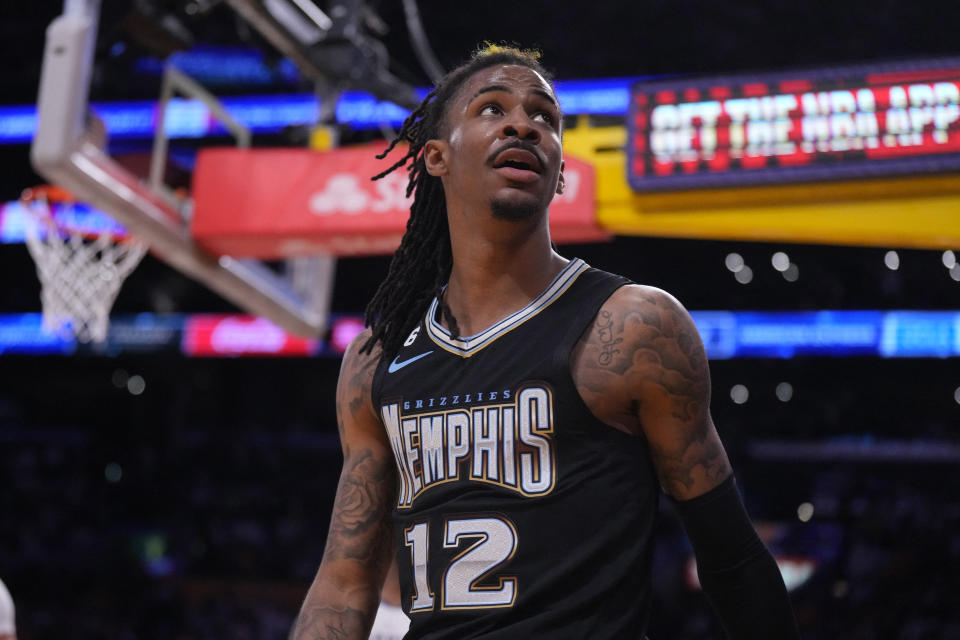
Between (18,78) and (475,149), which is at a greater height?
(18,78)

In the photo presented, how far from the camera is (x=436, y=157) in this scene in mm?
2254

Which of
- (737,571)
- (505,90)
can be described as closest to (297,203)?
(505,90)

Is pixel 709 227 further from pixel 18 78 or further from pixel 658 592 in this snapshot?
pixel 18 78

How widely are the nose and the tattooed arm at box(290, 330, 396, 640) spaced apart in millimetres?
545

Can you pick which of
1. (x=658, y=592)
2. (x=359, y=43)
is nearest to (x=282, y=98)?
(x=658, y=592)

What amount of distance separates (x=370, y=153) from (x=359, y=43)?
771 millimetres

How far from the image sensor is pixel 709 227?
184 inches

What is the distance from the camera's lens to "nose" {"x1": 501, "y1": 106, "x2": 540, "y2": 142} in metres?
2.07

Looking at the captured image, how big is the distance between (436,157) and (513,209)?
11.2 inches

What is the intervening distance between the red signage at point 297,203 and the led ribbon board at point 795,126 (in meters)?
0.59

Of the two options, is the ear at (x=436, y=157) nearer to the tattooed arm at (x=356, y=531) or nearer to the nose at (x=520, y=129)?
the nose at (x=520, y=129)

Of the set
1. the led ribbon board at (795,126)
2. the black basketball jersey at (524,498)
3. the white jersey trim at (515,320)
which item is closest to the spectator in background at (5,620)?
the black basketball jersey at (524,498)

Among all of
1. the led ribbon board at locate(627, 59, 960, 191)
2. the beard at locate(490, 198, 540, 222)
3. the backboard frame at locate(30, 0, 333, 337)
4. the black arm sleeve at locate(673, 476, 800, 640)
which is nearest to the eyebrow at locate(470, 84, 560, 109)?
the beard at locate(490, 198, 540, 222)

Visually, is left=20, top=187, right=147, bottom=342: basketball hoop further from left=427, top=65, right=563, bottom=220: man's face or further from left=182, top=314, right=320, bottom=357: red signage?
left=182, top=314, right=320, bottom=357: red signage
